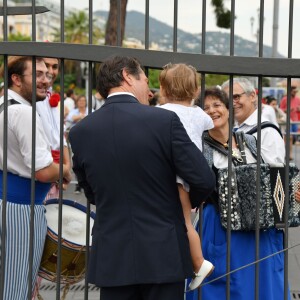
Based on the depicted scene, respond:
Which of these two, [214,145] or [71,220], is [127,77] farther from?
[71,220]

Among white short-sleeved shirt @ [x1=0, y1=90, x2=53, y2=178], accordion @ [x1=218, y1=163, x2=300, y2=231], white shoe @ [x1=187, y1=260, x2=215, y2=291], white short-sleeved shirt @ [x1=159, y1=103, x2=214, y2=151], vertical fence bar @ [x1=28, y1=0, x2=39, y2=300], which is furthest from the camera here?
white short-sleeved shirt @ [x1=0, y1=90, x2=53, y2=178]

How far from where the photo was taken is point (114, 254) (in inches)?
133

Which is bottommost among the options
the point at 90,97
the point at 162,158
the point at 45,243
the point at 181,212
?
the point at 45,243

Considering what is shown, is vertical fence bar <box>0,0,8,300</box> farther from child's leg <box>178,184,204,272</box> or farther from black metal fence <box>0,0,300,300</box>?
child's leg <box>178,184,204,272</box>

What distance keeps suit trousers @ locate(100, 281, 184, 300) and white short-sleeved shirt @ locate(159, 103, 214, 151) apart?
2.39 feet

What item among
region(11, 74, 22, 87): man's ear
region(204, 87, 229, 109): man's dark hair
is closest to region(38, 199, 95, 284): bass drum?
region(11, 74, 22, 87): man's ear

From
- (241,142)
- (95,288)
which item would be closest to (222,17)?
(95,288)

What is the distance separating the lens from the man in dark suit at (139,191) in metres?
3.32

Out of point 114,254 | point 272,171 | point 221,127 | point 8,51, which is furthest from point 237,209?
point 8,51

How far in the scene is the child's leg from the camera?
3473 millimetres

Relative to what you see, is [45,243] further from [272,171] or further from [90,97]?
[272,171]

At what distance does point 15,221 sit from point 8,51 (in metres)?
0.97

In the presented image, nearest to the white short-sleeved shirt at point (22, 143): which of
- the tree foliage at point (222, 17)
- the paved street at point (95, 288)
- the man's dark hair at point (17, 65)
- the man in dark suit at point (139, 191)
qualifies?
the man's dark hair at point (17, 65)

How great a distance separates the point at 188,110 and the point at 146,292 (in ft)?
2.92
